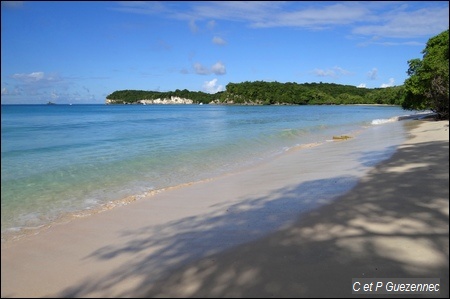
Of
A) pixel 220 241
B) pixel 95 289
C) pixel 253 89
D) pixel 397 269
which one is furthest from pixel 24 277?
pixel 253 89

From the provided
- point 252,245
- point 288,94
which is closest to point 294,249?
point 252,245

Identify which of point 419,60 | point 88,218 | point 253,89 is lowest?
point 88,218

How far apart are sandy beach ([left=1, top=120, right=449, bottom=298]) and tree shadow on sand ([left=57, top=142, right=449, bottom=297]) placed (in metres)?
0.01

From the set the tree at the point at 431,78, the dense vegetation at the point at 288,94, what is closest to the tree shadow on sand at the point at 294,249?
the tree at the point at 431,78

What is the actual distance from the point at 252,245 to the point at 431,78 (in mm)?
28296

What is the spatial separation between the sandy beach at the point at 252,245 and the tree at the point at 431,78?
19.5 m

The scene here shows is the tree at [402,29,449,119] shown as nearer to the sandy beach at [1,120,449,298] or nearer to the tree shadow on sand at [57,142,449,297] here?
the sandy beach at [1,120,449,298]

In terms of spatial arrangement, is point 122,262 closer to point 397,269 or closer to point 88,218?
point 88,218

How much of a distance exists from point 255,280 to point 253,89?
588 ft

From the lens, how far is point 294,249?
420 cm

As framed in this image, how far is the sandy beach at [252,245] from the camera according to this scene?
3484mm

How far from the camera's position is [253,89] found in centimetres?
17875

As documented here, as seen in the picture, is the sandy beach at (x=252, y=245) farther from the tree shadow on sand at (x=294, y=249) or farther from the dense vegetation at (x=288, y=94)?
the dense vegetation at (x=288, y=94)

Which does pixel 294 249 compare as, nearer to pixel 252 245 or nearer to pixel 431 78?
pixel 252 245
